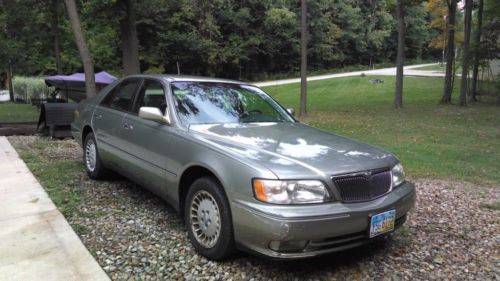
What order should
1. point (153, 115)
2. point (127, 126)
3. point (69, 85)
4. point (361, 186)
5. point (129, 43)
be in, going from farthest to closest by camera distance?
point (69, 85), point (129, 43), point (127, 126), point (153, 115), point (361, 186)

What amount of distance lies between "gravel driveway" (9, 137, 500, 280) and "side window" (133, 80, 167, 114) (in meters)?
1.13

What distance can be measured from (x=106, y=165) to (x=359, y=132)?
330 inches

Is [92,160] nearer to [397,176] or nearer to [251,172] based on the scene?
[251,172]

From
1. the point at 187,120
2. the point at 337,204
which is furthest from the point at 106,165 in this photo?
the point at 337,204

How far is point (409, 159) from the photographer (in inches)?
348

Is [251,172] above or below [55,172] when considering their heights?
above

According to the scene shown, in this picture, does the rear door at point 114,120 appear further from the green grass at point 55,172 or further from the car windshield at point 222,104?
the car windshield at point 222,104

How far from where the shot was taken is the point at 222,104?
15.5ft

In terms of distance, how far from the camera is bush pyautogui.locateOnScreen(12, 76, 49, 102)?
26797mm

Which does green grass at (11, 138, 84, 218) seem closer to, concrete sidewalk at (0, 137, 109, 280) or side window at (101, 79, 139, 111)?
concrete sidewalk at (0, 137, 109, 280)

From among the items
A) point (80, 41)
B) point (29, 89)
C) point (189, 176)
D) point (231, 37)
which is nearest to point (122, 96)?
point (189, 176)

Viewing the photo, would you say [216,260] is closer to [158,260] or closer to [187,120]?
[158,260]

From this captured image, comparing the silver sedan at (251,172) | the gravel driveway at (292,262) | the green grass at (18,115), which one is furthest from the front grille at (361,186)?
the green grass at (18,115)

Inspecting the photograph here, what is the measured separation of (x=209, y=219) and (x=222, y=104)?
1.47 m
